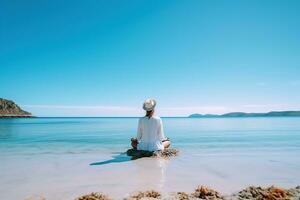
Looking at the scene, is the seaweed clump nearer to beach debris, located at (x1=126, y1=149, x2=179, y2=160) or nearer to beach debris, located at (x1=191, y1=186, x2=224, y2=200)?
beach debris, located at (x1=191, y1=186, x2=224, y2=200)

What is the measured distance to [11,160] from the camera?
10.1 m

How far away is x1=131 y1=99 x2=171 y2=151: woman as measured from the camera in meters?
10.1

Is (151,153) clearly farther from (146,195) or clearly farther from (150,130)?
(146,195)

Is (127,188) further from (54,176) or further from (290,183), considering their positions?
(290,183)

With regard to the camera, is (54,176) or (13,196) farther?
(54,176)

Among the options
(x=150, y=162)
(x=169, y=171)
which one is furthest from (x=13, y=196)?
(x=150, y=162)

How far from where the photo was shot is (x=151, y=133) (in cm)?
1017

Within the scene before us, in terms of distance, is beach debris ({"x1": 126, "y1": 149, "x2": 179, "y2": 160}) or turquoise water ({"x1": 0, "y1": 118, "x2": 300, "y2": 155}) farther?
turquoise water ({"x1": 0, "y1": 118, "x2": 300, "y2": 155})

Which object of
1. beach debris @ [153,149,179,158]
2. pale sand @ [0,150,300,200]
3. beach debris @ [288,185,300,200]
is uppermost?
beach debris @ [153,149,179,158]

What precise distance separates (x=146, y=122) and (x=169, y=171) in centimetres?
278

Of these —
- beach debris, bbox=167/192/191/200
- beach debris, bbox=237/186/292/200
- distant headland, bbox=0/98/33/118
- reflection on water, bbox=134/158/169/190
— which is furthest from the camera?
distant headland, bbox=0/98/33/118

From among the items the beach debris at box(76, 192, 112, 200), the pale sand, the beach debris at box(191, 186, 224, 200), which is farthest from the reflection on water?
the beach debris at box(76, 192, 112, 200)

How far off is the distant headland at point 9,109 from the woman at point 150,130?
509 feet

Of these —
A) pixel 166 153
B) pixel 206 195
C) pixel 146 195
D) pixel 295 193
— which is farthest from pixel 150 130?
pixel 295 193
